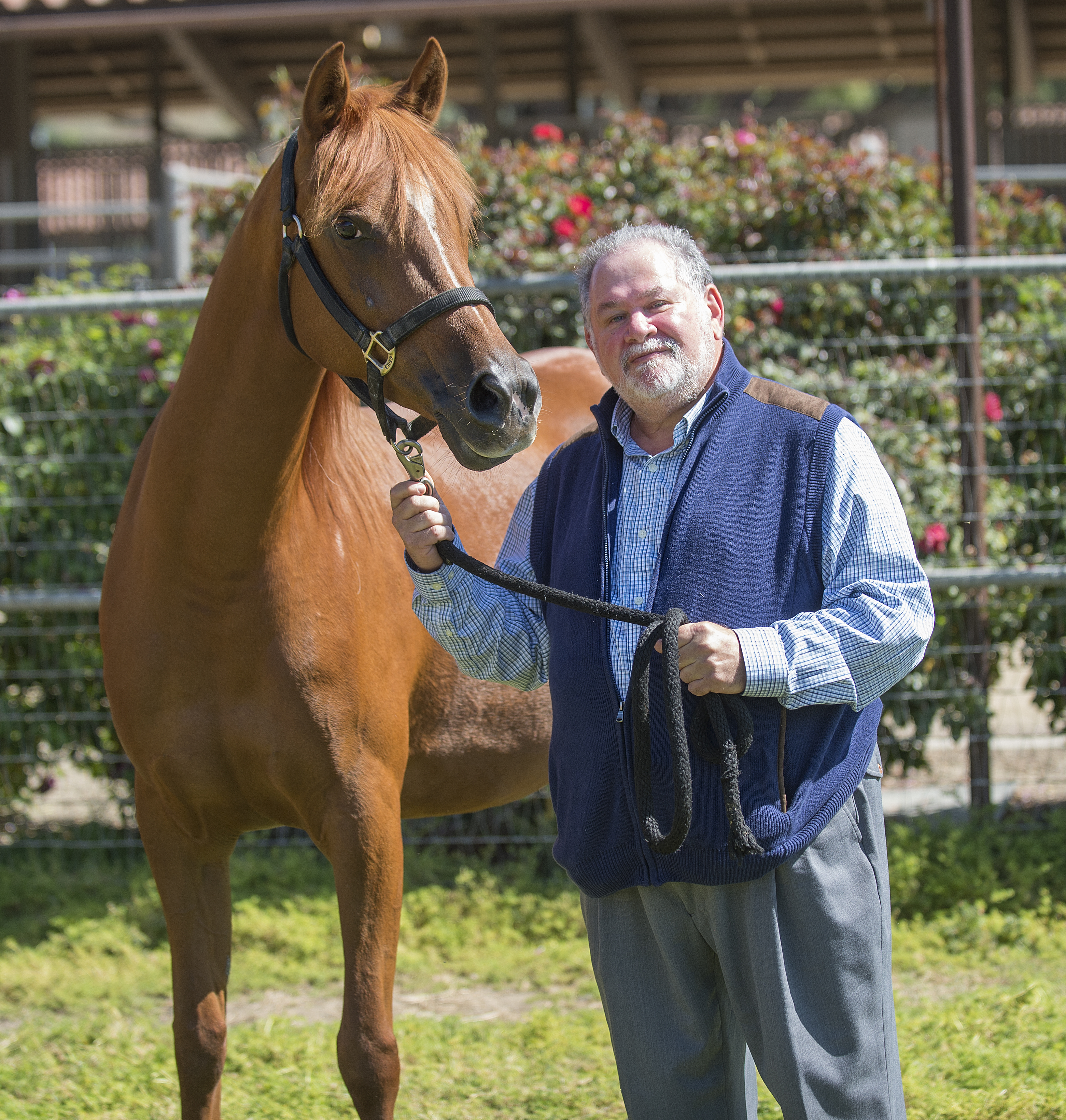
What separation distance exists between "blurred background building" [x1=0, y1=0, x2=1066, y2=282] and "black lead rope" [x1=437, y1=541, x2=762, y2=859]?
21.6 ft

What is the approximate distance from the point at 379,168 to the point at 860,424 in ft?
8.72

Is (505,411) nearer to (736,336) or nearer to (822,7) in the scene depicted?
(736,336)

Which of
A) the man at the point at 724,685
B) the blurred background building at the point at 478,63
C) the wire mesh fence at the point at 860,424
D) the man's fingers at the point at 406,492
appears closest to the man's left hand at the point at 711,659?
the man at the point at 724,685

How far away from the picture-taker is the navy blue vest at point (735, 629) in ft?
5.71

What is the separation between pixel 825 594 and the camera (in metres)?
1.78

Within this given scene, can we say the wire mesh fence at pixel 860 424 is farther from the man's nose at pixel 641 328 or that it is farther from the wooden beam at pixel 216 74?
the wooden beam at pixel 216 74

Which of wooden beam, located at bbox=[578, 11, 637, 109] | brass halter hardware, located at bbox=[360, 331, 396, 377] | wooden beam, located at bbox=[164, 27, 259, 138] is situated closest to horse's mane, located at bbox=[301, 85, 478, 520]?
brass halter hardware, located at bbox=[360, 331, 396, 377]

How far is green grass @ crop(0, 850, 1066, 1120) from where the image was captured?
9.52 ft

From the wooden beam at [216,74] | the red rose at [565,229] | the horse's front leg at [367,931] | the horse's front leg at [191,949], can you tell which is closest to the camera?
the horse's front leg at [367,931]

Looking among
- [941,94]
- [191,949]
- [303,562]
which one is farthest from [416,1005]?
[941,94]

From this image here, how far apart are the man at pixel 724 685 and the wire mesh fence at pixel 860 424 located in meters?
2.37

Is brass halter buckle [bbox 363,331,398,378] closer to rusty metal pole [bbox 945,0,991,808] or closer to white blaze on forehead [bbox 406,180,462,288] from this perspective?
white blaze on forehead [bbox 406,180,462,288]

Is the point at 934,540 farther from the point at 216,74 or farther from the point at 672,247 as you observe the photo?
the point at 216,74

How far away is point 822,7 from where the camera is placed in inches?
362
